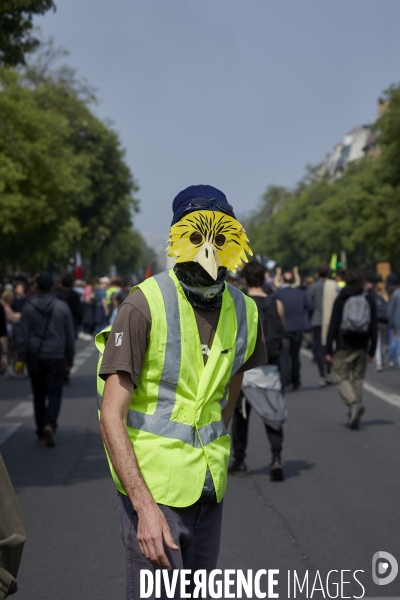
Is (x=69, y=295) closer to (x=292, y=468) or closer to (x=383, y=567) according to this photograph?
(x=292, y=468)

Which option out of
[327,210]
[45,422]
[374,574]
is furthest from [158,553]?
[327,210]

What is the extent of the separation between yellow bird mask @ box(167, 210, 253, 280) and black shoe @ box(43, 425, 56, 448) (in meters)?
8.07

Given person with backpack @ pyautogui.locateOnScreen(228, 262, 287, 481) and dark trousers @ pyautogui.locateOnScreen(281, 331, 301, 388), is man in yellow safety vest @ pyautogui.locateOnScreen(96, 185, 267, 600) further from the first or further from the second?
dark trousers @ pyautogui.locateOnScreen(281, 331, 301, 388)

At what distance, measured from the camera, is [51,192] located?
4491 centimetres

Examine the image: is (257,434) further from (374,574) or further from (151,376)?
(151,376)

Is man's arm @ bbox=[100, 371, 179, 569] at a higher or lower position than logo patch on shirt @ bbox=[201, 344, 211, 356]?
lower

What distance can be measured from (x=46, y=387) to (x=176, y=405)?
8712 mm

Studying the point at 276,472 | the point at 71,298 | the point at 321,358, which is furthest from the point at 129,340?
the point at 71,298

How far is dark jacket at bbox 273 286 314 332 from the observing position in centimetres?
1697

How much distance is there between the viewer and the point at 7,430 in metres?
12.7

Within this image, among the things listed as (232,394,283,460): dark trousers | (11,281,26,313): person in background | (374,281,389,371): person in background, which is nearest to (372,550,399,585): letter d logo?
(232,394,283,460): dark trousers

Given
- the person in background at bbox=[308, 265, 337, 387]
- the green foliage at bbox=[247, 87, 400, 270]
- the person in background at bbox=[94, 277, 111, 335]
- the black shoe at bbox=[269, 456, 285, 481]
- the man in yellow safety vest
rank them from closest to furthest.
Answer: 1. the man in yellow safety vest
2. the black shoe at bbox=[269, 456, 285, 481]
3. the person in background at bbox=[308, 265, 337, 387]
4. the person in background at bbox=[94, 277, 111, 335]
5. the green foliage at bbox=[247, 87, 400, 270]

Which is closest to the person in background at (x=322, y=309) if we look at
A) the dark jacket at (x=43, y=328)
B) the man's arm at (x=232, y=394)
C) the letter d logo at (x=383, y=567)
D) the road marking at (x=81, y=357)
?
the road marking at (x=81, y=357)

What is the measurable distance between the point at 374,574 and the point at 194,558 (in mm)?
3039
